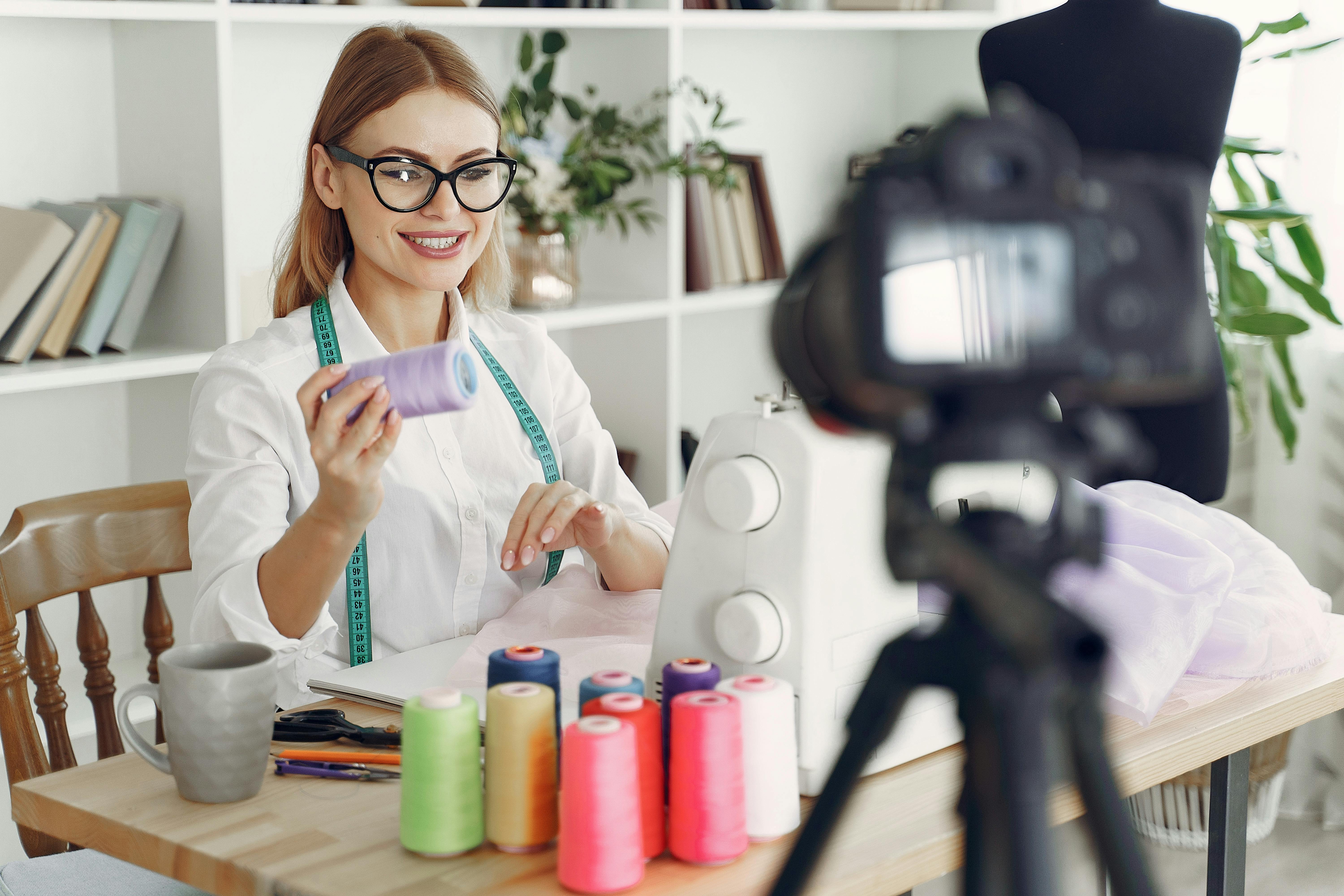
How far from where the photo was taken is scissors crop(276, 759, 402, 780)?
37.5 inches

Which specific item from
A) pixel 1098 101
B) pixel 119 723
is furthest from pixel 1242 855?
pixel 119 723

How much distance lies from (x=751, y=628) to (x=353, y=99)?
0.88 metres

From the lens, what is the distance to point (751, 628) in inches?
36.8

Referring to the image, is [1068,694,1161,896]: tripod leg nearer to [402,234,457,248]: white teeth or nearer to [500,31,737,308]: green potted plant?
[402,234,457,248]: white teeth

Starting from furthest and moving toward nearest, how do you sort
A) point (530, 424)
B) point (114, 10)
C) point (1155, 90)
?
point (114, 10) < point (1155, 90) < point (530, 424)

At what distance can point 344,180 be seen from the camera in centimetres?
152

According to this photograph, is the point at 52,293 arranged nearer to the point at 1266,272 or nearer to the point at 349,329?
the point at 349,329

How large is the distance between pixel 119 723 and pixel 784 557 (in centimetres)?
50

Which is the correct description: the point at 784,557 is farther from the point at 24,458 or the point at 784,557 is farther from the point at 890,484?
the point at 24,458

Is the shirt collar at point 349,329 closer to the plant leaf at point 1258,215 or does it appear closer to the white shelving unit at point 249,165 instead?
the white shelving unit at point 249,165

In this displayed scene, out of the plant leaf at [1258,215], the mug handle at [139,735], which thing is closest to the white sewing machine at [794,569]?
the mug handle at [139,735]

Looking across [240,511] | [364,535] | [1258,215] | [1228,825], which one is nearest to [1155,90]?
[1258,215]

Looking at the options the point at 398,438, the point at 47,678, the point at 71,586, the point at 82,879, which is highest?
the point at 398,438

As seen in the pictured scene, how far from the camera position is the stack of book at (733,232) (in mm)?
2857
